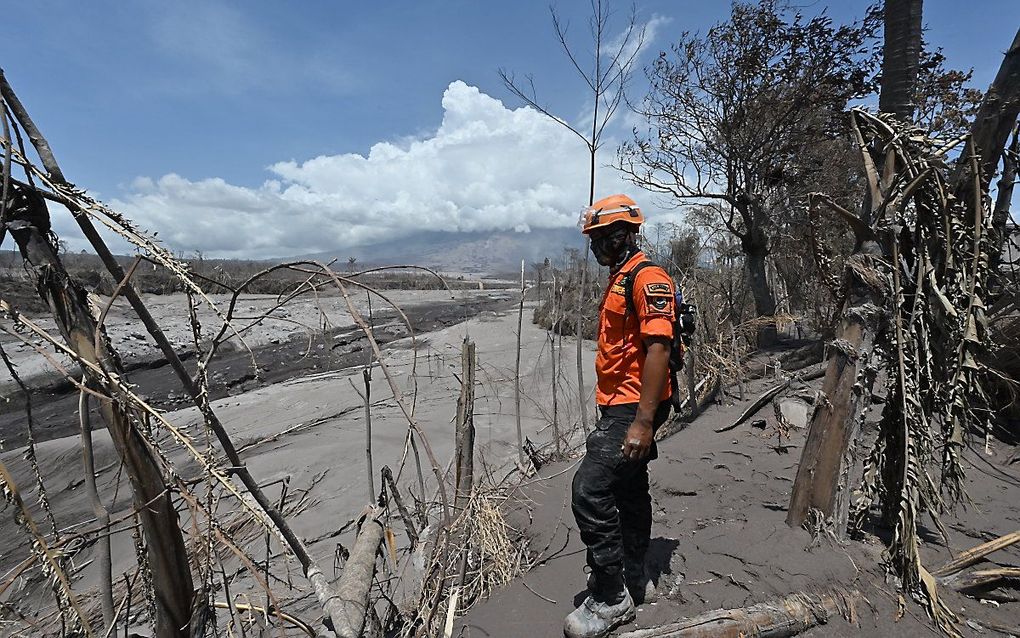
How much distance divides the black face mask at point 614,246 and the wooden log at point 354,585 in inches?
72.6

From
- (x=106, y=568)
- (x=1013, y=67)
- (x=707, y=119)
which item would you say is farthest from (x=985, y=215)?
(x=707, y=119)

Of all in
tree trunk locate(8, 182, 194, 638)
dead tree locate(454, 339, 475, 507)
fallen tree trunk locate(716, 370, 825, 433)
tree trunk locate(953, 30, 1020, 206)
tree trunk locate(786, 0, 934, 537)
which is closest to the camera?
tree trunk locate(8, 182, 194, 638)

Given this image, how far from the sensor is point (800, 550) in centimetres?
288

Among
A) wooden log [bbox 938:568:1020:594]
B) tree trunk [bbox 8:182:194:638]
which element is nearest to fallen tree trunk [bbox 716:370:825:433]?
wooden log [bbox 938:568:1020:594]

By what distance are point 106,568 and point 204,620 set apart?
1.04ft

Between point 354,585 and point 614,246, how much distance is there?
2.07 metres

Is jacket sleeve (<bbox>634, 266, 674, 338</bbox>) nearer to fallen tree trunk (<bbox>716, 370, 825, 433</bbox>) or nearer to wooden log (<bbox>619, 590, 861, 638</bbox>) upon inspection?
wooden log (<bbox>619, 590, 861, 638</bbox>)

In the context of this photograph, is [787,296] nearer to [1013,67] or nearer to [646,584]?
[1013,67]

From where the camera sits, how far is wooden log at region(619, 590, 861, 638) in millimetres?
2307

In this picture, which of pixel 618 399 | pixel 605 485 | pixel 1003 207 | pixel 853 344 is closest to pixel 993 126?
pixel 1003 207

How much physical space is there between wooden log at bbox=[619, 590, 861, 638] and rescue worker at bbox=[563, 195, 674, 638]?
0.77 ft

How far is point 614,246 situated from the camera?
258 cm

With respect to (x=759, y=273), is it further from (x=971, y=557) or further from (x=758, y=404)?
(x=971, y=557)

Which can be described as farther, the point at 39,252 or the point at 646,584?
the point at 646,584
